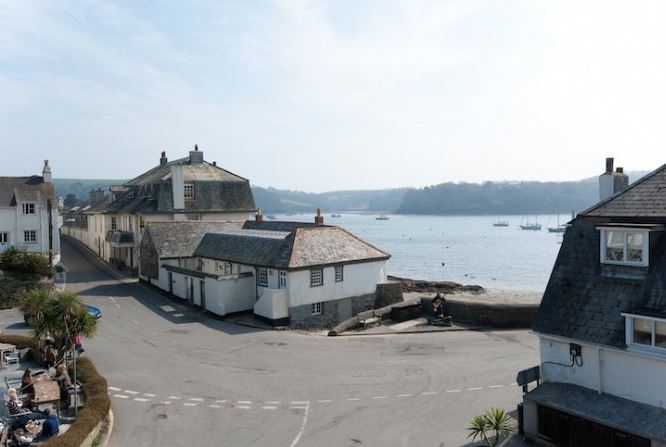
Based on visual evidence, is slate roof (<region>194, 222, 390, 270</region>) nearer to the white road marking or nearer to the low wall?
the low wall

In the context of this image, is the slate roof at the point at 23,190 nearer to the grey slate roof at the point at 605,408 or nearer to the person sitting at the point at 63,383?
the person sitting at the point at 63,383

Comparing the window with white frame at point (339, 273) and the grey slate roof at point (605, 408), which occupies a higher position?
the window with white frame at point (339, 273)

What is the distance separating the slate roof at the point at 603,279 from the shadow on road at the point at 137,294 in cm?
1938

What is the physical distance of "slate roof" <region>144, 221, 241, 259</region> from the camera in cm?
4734

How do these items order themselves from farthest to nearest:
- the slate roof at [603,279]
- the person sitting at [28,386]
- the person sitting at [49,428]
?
1. the person sitting at [28,386]
2. the slate roof at [603,279]
3. the person sitting at [49,428]

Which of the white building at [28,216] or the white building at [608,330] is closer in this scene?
the white building at [608,330]

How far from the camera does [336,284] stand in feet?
126

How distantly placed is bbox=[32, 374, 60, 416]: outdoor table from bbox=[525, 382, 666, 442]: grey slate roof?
49.2 feet

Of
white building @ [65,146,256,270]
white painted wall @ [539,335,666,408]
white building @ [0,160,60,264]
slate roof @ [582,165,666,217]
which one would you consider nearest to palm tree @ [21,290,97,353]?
white painted wall @ [539,335,666,408]

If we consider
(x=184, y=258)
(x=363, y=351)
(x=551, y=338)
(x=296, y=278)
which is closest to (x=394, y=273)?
(x=184, y=258)

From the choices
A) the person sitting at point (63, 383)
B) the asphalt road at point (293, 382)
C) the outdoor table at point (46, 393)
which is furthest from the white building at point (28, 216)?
the outdoor table at point (46, 393)

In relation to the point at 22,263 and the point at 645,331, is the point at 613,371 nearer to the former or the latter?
the point at 645,331

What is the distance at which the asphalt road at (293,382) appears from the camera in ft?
62.3

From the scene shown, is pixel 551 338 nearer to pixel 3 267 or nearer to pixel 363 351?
pixel 363 351
